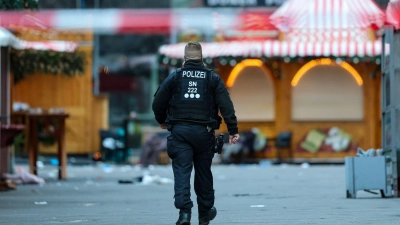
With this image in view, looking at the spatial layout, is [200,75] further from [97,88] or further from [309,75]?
[97,88]

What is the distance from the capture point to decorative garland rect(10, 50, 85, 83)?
22.2 metres

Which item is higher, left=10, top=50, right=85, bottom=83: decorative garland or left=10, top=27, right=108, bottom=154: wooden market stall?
left=10, top=50, right=85, bottom=83: decorative garland

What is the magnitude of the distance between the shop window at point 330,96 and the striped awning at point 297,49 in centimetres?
126

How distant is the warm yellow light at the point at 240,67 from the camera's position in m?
33.1

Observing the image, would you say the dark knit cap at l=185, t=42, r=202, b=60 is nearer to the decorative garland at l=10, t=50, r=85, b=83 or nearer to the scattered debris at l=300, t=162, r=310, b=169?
the decorative garland at l=10, t=50, r=85, b=83

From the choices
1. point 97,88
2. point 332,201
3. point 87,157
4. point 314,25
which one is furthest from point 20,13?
point 97,88

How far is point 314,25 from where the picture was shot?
3134 cm

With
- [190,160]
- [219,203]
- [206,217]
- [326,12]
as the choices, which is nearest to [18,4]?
[219,203]

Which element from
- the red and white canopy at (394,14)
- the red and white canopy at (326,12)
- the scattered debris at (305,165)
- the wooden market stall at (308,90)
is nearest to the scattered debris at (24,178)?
the red and white canopy at (394,14)

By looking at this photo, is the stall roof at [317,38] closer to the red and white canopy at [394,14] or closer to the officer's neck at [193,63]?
the red and white canopy at [394,14]

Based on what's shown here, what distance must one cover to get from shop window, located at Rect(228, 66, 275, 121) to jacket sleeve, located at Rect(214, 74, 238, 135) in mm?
22284

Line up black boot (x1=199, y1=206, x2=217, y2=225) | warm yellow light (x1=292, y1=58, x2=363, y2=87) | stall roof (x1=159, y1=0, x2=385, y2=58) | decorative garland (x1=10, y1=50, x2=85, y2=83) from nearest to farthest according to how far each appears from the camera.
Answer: black boot (x1=199, y1=206, x2=217, y2=225), decorative garland (x1=10, y1=50, x2=85, y2=83), stall roof (x1=159, y1=0, x2=385, y2=58), warm yellow light (x1=292, y1=58, x2=363, y2=87)

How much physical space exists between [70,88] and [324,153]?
Answer: 8046 mm

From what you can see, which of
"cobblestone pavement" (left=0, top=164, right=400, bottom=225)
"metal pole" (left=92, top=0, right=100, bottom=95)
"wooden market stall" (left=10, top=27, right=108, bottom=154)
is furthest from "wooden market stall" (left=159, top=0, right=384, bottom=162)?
"cobblestone pavement" (left=0, top=164, right=400, bottom=225)
